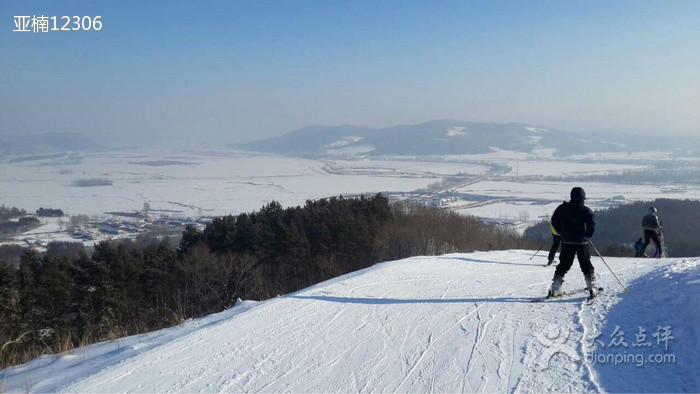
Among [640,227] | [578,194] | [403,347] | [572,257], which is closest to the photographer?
[403,347]

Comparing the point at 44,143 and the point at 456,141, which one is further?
the point at 456,141

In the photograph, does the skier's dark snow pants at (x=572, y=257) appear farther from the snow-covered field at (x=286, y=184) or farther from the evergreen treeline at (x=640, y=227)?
the snow-covered field at (x=286, y=184)

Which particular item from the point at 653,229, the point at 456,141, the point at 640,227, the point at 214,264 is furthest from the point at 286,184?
the point at 456,141

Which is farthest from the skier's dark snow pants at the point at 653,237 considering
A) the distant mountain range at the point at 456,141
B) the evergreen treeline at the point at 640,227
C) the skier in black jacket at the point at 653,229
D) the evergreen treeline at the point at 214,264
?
the distant mountain range at the point at 456,141

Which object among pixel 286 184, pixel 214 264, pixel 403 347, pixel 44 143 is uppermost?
pixel 44 143

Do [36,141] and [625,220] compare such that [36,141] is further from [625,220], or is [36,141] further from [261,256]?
[625,220]

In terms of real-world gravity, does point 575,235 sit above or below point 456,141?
below

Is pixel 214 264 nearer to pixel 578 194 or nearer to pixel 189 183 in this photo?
→ pixel 578 194

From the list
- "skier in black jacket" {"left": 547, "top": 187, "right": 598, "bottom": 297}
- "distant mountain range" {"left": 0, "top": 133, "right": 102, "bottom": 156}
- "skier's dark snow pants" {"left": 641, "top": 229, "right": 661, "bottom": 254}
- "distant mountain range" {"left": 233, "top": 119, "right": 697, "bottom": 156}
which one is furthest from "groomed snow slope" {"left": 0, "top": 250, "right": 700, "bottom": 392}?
"distant mountain range" {"left": 233, "top": 119, "right": 697, "bottom": 156}
